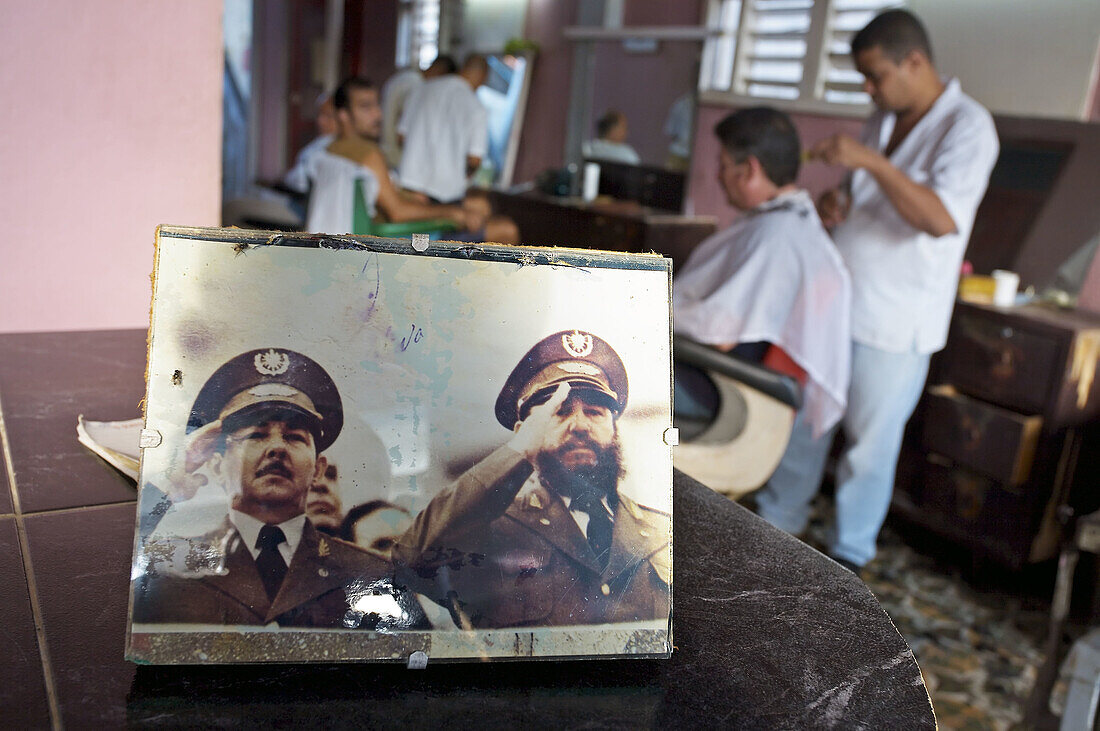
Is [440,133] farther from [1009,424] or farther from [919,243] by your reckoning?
[1009,424]

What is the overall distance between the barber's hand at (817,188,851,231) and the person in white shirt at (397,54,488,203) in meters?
3.13

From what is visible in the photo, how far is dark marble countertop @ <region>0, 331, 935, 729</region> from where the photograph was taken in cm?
60

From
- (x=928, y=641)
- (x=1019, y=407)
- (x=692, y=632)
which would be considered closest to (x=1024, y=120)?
(x=1019, y=407)

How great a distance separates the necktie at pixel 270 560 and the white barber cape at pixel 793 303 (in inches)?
91.7

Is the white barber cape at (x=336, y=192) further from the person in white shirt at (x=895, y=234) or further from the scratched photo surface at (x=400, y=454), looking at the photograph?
the scratched photo surface at (x=400, y=454)

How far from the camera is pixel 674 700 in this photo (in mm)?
659

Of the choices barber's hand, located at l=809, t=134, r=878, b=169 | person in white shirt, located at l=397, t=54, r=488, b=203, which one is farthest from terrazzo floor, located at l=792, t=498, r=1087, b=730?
person in white shirt, located at l=397, t=54, r=488, b=203

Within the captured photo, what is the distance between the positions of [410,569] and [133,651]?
0.19 m

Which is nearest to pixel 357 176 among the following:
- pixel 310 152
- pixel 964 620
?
pixel 310 152

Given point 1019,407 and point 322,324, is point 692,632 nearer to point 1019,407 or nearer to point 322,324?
point 322,324

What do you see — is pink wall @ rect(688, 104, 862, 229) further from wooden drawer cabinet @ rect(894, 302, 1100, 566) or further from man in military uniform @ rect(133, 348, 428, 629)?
man in military uniform @ rect(133, 348, 428, 629)

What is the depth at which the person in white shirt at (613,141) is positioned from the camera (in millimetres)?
5738

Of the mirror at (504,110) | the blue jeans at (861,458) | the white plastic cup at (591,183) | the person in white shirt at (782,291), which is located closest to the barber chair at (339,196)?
the person in white shirt at (782,291)

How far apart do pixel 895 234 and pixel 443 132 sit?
3.70 meters
